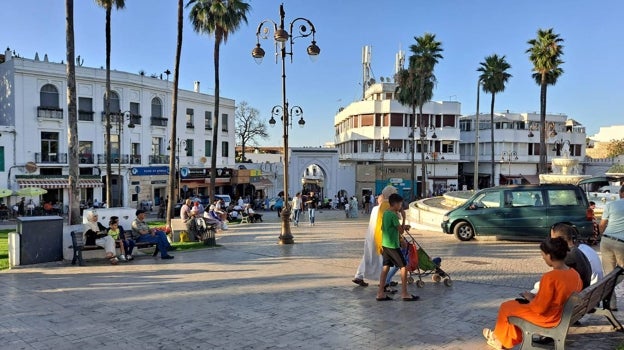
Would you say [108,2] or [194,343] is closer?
[194,343]

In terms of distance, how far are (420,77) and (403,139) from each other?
31.8ft

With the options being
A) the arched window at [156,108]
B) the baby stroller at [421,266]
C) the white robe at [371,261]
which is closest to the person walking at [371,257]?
the white robe at [371,261]

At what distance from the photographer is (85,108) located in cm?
3728

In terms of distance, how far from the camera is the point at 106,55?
2992 centimetres

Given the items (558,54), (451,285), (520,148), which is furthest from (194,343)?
(520,148)

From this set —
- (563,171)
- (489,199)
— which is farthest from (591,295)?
(563,171)

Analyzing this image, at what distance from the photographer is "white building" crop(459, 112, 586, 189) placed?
2500 inches

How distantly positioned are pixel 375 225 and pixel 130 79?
36197 millimetres

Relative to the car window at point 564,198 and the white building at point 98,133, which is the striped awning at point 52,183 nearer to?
the white building at point 98,133

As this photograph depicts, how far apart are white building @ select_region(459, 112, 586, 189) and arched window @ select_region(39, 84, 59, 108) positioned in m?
48.1

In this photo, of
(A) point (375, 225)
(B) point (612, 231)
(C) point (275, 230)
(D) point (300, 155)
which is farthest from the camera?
(D) point (300, 155)

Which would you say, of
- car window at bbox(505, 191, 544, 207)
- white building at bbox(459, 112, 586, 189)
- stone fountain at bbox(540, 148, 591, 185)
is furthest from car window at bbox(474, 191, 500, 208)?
white building at bbox(459, 112, 586, 189)

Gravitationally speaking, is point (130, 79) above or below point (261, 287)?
above

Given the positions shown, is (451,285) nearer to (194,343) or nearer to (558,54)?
(194,343)
